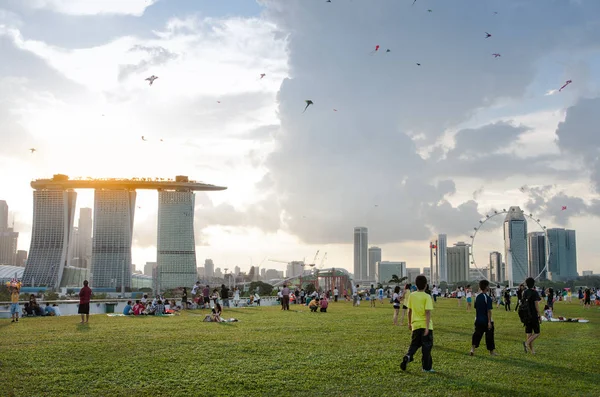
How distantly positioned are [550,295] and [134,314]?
24.4 meters

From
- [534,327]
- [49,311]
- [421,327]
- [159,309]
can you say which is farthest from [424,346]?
[49,311]

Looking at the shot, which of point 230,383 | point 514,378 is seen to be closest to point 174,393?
point 230,383

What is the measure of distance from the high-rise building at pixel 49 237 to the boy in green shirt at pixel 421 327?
183 meters

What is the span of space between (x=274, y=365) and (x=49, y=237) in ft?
629

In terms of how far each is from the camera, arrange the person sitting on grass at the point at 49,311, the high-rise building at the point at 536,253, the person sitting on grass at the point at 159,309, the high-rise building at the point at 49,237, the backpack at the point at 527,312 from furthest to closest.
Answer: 1. the high-rise building at the point at 49,237
2. the high-rise building at the point at 536,253
3. the person sitting on grass at the point at 159,309
4. the person sitting on grass at the point at 49,311
5. the backpack at the point at 527,312

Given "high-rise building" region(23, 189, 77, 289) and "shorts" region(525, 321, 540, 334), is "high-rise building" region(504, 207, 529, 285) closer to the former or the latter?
"shorts" region(525, 321, 540, 334)

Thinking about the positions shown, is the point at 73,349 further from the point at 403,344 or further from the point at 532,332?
the point at 532,332

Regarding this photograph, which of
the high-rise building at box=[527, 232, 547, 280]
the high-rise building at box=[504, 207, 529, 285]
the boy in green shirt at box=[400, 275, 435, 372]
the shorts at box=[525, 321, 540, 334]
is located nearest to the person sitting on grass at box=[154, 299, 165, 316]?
the shorts at box=[525, 321, 540, 334]

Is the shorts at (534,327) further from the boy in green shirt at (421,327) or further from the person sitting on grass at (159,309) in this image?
the person sitting on grass at (159,309)

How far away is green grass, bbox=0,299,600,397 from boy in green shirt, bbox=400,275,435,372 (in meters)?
0.34

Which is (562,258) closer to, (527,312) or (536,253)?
(536,253)

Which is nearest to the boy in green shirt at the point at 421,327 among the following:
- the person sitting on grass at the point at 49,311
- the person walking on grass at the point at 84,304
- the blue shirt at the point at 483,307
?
the blue shirt at the point at 483,307

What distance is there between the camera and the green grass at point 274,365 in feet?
35.8

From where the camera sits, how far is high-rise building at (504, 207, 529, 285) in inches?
3548
